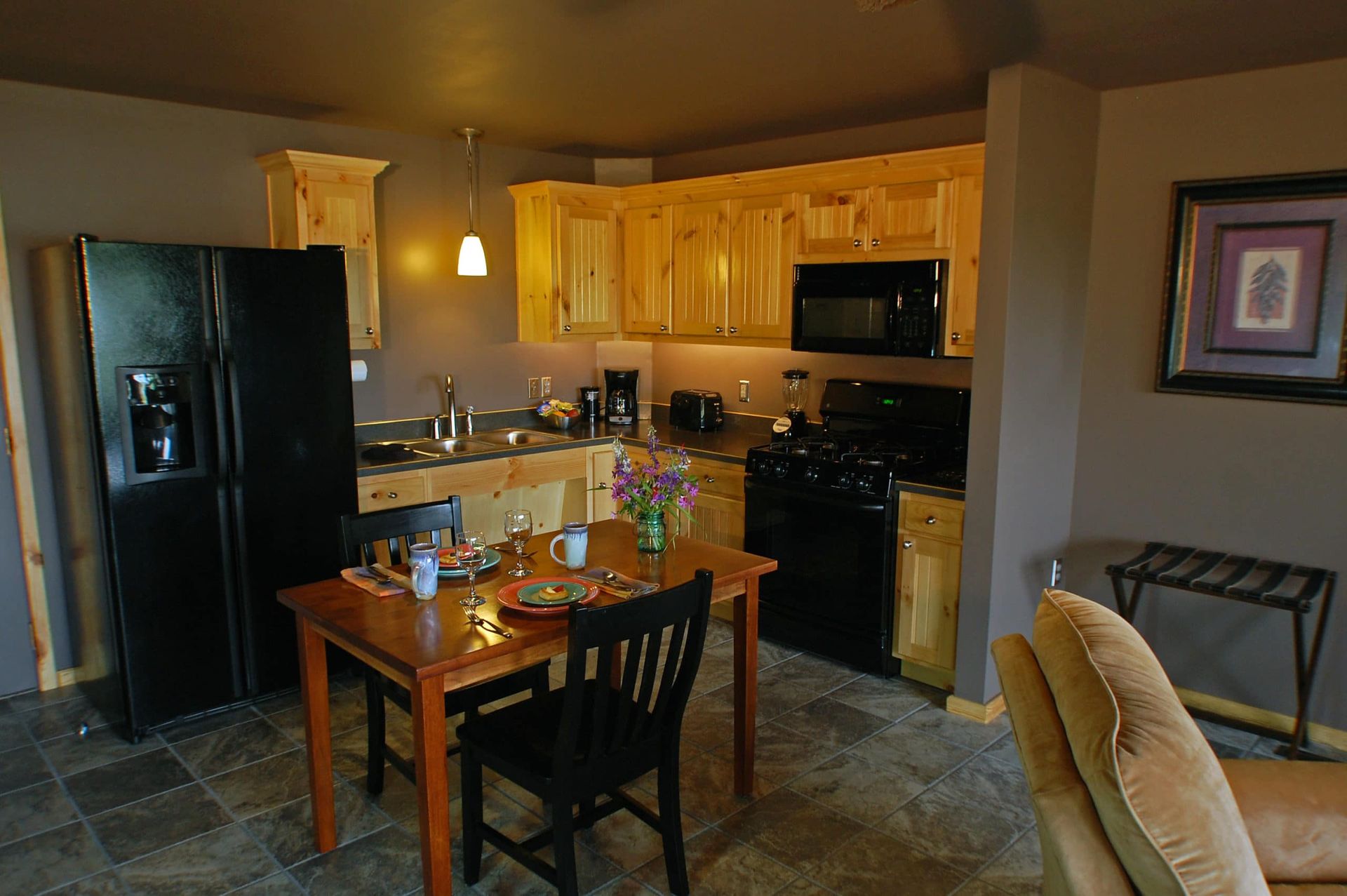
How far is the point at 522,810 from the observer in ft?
9.45

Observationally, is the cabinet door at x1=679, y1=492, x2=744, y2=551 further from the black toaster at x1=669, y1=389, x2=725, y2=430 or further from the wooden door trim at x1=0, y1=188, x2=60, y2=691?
the wooden door trim at x1=0, y1=188, x2=60, y2=691

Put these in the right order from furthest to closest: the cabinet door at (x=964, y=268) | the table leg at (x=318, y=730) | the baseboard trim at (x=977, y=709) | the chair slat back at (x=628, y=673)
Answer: the cabinet door at (x=964, y=268) < the baseboard trim at (x=977, y=709) < the table leg at (x=318, y=730) < the chair slat back at (x=628, y=673)

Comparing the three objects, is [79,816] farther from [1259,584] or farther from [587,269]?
[1259,584]

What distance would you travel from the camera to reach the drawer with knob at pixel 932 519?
354 centimetres

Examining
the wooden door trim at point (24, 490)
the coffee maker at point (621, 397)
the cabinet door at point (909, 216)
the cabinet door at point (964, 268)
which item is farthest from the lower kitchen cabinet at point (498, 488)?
the cabinet door at point (964, 268)

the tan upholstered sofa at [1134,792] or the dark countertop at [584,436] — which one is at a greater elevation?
Answer: the dark countertop at [584,436]

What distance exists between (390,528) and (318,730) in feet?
2.12

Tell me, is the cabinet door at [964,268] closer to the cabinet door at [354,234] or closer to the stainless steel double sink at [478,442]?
the stainless steel double sink at [478,442]

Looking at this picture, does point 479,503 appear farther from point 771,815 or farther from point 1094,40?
point 1094,40

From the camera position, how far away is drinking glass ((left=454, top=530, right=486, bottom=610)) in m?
2.45

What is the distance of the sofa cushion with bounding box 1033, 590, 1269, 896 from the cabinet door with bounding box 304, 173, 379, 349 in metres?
3.39

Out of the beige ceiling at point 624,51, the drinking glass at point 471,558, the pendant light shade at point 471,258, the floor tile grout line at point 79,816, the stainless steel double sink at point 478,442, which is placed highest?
the beige ceiling at point 624,51

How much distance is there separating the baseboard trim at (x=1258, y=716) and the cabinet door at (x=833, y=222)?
219 centimetres

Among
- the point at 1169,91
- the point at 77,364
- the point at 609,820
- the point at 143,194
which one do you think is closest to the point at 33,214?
the point at 143,194
